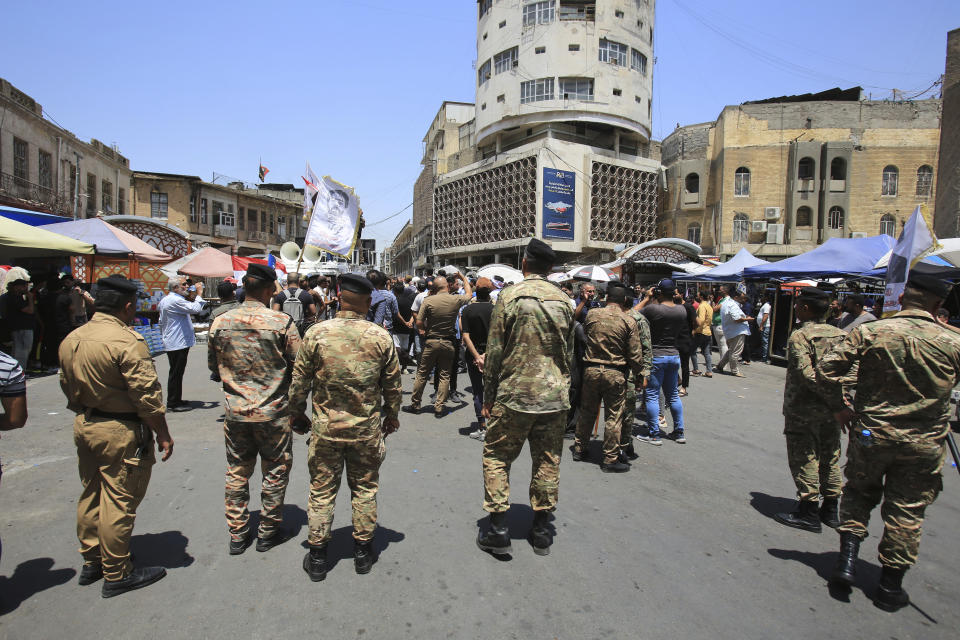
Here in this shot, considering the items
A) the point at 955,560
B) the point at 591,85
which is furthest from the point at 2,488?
the point at 591,85

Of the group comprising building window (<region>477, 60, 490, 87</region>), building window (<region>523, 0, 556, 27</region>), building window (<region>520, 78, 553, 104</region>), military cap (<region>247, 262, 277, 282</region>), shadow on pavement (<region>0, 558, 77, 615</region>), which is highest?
building window (<region>523, 0, 556, 27</region>)

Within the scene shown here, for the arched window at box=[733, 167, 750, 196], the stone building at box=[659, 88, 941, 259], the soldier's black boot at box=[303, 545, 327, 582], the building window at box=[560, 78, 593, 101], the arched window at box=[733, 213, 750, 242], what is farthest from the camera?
the building window at box=[560, 78, 593, 101]

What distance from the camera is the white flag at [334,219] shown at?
9898 millimetres

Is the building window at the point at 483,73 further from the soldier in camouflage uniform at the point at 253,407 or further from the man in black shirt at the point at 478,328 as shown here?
the soldier in camouflage uniform at the point at 253,407

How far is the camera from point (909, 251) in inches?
206

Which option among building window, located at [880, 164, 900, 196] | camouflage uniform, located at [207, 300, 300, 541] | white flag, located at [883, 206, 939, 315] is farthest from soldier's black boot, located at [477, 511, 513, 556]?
building window, located at [880, 164, 900, 196]

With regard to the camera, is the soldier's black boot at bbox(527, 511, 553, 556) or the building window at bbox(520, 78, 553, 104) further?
the building window at bbox(520, 78, 553, 104)

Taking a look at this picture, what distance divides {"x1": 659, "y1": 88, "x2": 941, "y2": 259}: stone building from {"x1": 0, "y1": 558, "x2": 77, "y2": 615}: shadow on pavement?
116ft

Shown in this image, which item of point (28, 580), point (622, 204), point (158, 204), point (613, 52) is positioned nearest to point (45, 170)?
point (158, 204)

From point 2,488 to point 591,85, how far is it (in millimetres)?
36494

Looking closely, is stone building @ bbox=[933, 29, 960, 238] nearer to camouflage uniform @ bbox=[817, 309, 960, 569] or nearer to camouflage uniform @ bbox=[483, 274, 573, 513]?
camouflage uniform @ bbox=[817, 309, 960, 569]

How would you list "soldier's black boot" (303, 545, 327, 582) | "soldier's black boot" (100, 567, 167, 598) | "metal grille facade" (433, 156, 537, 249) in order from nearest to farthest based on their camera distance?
"soldier's black boot" (100, 567, 167, 598) → "soldier's black boot" (303, 545, 327, 582) → "metal grille facade" (433, 156, 537, 249)

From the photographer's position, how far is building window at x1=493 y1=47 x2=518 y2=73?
35.8 meters

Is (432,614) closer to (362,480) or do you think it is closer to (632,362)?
(362,480)
